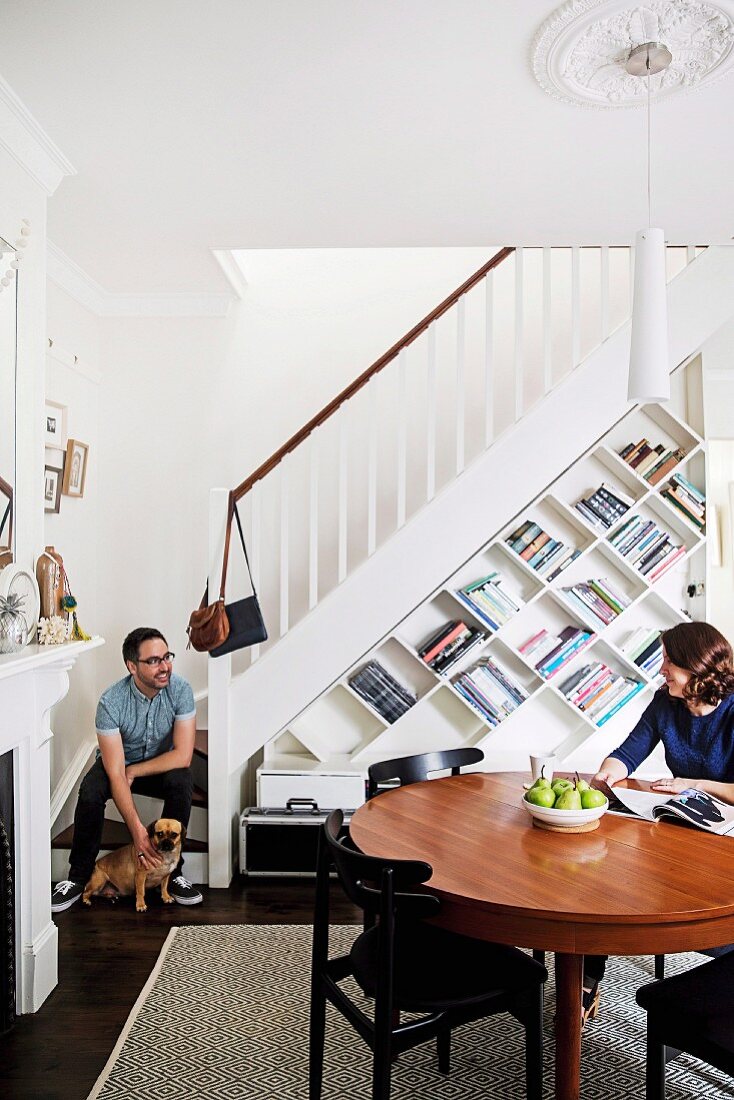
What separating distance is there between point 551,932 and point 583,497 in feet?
10.2

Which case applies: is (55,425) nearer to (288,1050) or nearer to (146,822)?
(146,822)

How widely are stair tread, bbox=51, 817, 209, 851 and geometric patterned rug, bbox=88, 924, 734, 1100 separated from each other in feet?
2.69

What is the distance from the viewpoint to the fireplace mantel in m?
2.72

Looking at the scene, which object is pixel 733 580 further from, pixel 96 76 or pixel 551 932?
pixel 96 76

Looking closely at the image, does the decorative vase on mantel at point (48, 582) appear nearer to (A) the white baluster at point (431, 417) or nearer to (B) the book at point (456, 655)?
(A) the white baluster at point (431, 417)

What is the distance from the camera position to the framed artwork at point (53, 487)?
414cm

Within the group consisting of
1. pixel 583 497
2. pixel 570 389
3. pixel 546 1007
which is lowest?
pixel 546 1007

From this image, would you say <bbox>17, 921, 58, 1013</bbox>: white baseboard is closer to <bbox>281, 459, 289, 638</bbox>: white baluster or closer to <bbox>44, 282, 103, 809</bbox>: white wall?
<bbox>44, 282, 103, 809</bbox>: white wall

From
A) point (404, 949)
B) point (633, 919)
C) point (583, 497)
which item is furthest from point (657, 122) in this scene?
point (404, 949)

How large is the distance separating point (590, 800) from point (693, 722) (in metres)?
0.63

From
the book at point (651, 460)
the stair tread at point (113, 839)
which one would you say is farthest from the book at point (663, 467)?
the stair tread at point (113, 839)

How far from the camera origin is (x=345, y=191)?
3.36 metres

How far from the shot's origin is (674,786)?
2.56 metres

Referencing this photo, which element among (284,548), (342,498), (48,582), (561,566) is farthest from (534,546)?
(48,582)
